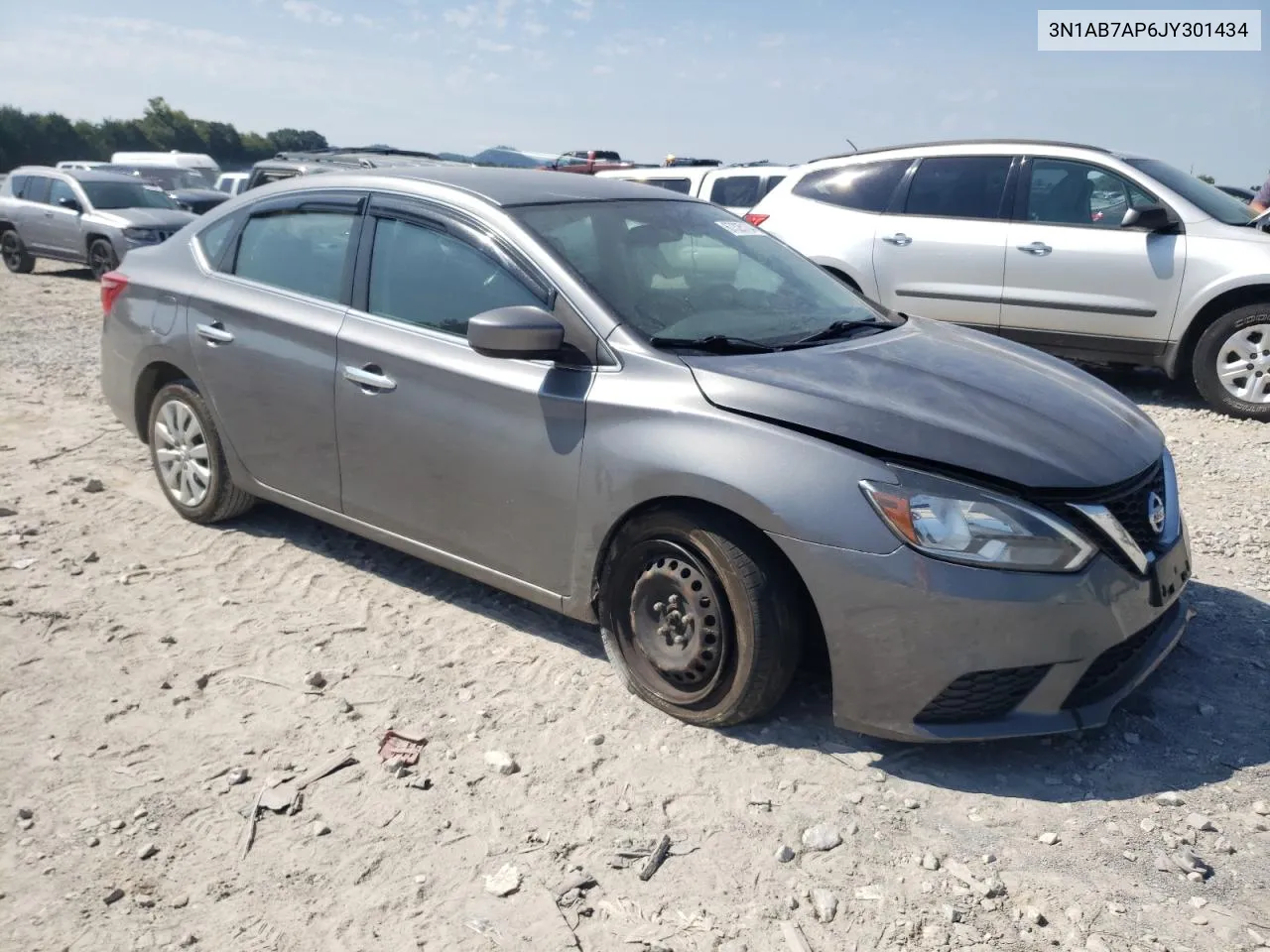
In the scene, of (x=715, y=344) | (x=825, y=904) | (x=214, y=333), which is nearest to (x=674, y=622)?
(x=715, y=344)

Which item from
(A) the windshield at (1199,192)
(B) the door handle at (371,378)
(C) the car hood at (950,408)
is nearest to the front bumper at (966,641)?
(C) the car hood at (950,408)

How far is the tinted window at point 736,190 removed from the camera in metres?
13.3

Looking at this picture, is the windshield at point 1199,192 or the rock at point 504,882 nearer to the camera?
the rock at point 504,882

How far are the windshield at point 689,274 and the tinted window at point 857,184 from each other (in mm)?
4509

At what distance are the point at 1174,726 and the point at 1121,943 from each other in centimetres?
113

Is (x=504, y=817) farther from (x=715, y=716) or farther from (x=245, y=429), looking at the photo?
(x=245, y=429)

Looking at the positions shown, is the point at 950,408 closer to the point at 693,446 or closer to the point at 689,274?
the point at 693,446

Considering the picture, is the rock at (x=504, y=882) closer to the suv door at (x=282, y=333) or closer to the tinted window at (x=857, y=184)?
the suv door at (x=282, y=333)

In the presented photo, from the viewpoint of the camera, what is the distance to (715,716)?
133 inches

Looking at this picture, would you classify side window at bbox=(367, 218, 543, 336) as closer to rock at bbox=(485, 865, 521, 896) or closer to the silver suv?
rock at bbox=(485, 865, 521, 896)

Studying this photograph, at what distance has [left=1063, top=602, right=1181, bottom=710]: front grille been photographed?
312 centimetres

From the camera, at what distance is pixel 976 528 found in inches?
117

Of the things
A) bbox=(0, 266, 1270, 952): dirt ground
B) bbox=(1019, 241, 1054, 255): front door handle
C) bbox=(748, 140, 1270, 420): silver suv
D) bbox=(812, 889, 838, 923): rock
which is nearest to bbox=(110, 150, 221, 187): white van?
bbox=(748, 140, 1270, 420): silver suv

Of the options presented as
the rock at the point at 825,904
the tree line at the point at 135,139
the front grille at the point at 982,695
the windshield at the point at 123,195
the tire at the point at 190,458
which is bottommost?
the rock at the point at 825,904
